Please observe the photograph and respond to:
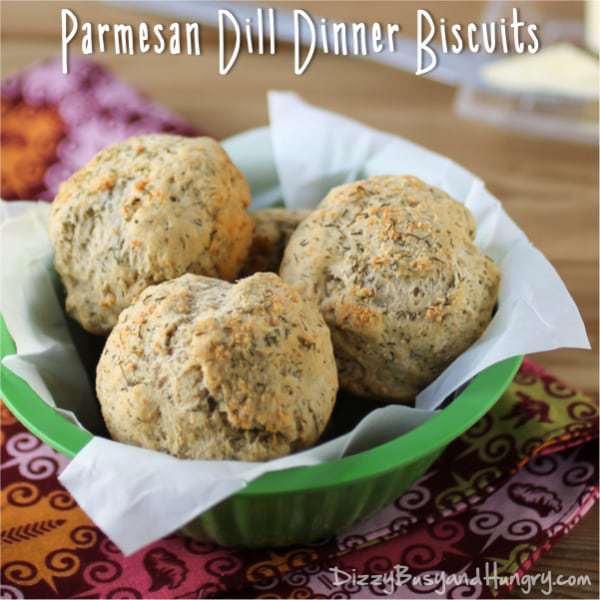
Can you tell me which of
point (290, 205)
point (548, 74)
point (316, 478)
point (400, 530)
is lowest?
point (400, 530)

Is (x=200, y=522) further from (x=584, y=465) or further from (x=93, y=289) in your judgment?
(x=584, y=465)

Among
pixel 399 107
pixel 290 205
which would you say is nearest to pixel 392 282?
pixel 290 205

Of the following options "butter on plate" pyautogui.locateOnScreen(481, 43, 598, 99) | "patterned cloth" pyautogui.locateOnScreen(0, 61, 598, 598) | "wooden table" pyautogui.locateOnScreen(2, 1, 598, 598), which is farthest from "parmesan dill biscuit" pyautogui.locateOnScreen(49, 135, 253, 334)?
"butter on plate" pyautogui.locateOnScreen(481, 43, 598, 99)

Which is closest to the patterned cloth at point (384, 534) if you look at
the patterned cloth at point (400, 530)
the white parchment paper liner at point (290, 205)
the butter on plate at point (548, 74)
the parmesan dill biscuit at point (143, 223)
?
the patterned cloth at point (400, 530)

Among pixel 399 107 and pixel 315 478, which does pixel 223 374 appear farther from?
pixel 399 107

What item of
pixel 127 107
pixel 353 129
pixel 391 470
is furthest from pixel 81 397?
pixel 127 107

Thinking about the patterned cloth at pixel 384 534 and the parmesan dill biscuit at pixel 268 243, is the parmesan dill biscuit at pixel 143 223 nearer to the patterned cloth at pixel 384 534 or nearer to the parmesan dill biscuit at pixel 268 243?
the parmesan dill biscuit at pixel 268 243

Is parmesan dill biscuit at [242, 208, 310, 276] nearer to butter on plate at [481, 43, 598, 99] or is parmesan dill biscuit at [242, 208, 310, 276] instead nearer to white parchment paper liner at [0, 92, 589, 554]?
A: white parchment paper liner at [0, 92, 589, 554]
